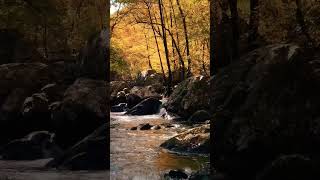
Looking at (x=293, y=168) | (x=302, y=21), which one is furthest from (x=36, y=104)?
(x=293, y=168)

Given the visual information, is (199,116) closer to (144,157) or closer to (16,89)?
(144,157)

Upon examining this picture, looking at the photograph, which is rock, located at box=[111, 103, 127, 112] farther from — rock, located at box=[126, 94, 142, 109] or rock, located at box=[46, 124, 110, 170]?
rock, located at box=[46, 124, 110, 170]

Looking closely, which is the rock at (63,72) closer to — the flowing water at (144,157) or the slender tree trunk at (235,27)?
the flowing water at (144,157)

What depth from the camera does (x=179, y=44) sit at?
16547 millimetres

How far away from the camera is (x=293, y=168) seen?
16.8 feet

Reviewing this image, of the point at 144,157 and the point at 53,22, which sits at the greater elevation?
the point at 53,22

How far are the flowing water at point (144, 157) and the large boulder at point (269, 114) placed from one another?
6.07 ft

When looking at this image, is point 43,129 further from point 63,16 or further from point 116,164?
point 63,16

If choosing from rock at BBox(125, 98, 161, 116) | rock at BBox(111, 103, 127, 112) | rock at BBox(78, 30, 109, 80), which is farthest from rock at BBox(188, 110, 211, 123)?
rock at BBox(111, 103, 127, 112)

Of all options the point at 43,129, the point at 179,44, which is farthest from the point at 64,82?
the point at 179,44

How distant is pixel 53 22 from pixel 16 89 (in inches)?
60.3

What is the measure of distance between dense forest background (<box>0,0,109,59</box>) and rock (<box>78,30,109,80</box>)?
14 centimetres

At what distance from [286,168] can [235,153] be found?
2.88ft

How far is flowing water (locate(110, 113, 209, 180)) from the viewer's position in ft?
26.2
